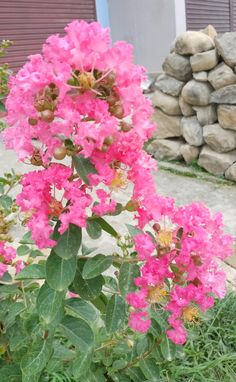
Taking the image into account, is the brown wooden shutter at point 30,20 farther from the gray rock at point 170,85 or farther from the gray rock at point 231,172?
the gray rock at point 231,172

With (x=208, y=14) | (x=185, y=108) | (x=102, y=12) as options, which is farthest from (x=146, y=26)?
(x=185, y=108)

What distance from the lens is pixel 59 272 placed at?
0.82 meters

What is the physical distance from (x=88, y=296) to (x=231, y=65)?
3028 mm

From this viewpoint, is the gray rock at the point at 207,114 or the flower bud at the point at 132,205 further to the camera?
the gray rock at the point at 207,114

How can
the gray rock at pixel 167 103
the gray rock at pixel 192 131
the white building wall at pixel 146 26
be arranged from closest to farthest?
the gray rock at pixel 192 131 < the gray rock at pixel 167 103 < the white building wall at pixel 146 26

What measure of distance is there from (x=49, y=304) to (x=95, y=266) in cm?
11

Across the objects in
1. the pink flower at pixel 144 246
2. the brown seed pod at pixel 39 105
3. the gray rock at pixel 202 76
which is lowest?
the gray rock at pixel 202 76

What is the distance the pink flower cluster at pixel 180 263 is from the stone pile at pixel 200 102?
2774 mm

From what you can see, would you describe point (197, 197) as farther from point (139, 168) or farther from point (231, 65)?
point (139, 168)

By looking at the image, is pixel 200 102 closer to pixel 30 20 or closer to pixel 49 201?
pixel 30 20

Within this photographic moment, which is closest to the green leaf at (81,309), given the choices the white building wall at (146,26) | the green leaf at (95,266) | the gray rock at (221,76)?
the green leaf at (95,266)

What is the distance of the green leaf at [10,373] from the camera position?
1.11 meters

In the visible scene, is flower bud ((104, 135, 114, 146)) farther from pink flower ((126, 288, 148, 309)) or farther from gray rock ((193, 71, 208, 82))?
gray rock ((193, 71, 208, 82))

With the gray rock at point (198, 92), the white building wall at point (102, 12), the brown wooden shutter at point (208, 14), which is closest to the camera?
the gray rock at point (198, 92)
